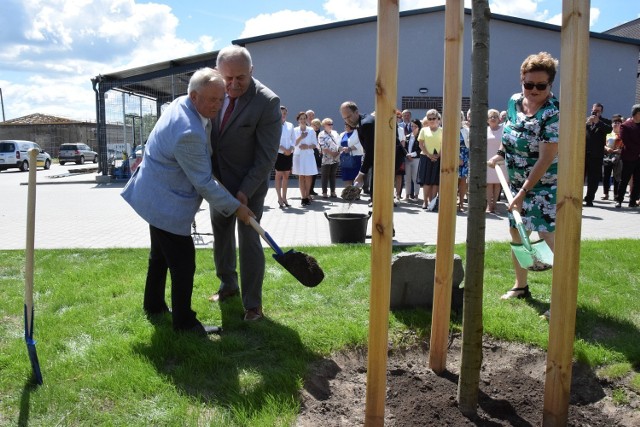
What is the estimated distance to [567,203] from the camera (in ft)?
8.11

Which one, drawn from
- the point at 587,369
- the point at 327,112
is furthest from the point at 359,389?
the point at 327,112

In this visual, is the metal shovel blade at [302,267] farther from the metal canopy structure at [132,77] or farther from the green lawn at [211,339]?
the metal canopy structure at [132,77]

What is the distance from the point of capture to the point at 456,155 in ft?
9.83

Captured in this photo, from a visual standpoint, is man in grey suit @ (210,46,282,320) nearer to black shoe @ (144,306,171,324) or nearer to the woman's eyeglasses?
black shoe @ (144,306,171,324)

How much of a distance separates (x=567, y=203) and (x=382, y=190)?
85 centimetres

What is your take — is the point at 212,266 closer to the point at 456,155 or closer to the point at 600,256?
the point at 456,155

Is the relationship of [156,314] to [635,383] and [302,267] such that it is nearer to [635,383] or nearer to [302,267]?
[302,267]

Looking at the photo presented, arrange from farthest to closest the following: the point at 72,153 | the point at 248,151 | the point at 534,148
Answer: the point at 72,153
the point at 248,151
the point at 534,148

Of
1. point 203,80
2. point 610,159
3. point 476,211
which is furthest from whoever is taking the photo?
point 610,159

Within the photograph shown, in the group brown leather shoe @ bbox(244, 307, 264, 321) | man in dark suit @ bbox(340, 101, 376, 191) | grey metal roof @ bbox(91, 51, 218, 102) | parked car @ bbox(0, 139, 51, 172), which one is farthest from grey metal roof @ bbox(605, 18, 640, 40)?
parked car @ bbox(0, 139, 51, 172)

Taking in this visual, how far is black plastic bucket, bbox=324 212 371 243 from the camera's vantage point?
23.7 feet

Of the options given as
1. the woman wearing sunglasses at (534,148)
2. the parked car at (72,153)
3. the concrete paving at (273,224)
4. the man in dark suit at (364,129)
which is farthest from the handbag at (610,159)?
the parked car at (72,153)

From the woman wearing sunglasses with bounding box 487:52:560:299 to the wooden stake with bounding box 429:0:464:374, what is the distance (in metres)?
1.18

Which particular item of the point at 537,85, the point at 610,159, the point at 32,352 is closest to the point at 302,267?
the point at 32,352
